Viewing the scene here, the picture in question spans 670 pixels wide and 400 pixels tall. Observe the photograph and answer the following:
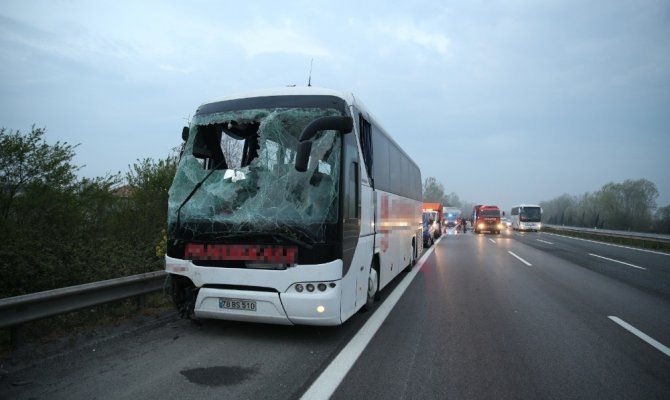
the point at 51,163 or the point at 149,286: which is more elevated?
the point at 51,163

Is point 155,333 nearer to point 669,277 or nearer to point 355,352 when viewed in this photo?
point 355,352

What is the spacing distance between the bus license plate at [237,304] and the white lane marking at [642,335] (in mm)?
4923

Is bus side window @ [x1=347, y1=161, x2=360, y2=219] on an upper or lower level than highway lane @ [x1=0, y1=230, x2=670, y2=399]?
upper

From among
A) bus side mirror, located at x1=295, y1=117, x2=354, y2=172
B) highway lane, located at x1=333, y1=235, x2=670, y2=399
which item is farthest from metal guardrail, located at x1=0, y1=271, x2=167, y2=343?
highway lane, located at x1=333, y1=235, x2=670, y2=399

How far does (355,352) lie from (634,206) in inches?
3442

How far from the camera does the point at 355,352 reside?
16.1 feet

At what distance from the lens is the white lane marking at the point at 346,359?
148 inches

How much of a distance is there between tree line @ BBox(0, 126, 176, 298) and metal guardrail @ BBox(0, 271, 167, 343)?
2.10 metres

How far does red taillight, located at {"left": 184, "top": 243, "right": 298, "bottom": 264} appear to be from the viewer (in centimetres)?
498

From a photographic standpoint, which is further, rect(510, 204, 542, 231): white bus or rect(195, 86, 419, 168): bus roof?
rect(510, 204, 542, 231): white bus

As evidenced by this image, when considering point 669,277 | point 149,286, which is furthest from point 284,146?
point 669,277

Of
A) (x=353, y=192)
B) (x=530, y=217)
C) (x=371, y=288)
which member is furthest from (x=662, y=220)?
(x=353, y=192)

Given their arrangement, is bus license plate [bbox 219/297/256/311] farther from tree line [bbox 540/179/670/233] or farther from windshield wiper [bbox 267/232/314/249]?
tree line [bbox 540/179/670/233]

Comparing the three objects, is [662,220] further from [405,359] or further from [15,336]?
[15,336]
